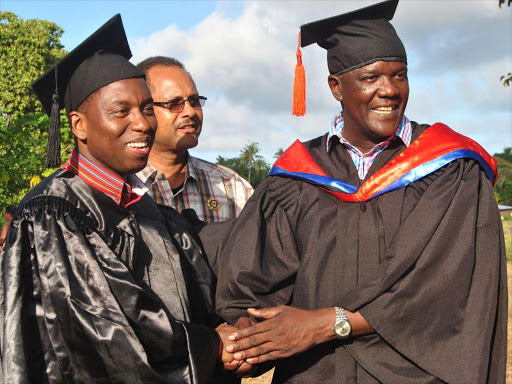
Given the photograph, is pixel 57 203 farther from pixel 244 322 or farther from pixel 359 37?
pixel 359 37

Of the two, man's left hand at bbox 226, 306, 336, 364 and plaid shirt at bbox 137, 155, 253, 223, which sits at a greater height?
plaid shirt at bbox 137, 155, 253, 223

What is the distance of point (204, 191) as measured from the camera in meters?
3.90

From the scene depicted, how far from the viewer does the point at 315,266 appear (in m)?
3.00

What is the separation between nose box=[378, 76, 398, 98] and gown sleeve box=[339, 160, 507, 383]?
1.89 feet

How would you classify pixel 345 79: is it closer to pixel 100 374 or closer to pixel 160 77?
pixel 160 77

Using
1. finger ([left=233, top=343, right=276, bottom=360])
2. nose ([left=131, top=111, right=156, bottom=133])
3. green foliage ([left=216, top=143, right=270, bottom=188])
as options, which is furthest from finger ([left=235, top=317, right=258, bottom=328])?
green foliage ([left=216, top=143, right=270, bottom=188])

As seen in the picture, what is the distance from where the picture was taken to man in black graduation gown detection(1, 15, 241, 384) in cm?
245

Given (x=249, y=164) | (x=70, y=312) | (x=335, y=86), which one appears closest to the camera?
(x=70, y=312)

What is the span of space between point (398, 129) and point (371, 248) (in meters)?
0.66

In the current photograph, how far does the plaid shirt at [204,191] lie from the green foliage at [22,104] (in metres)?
3.34

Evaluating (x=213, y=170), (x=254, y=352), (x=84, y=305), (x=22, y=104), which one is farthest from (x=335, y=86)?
(x=22, y=104)

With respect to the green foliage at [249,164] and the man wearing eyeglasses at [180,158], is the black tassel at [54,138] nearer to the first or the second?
the man wearing eyeglasses at [180,158]

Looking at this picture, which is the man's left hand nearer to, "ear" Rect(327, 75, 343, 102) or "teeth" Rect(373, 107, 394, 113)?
"teeth" Rect(373, 107, 394, 113)

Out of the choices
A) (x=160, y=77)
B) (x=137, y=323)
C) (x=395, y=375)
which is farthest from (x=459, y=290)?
(x=160, y=77)
